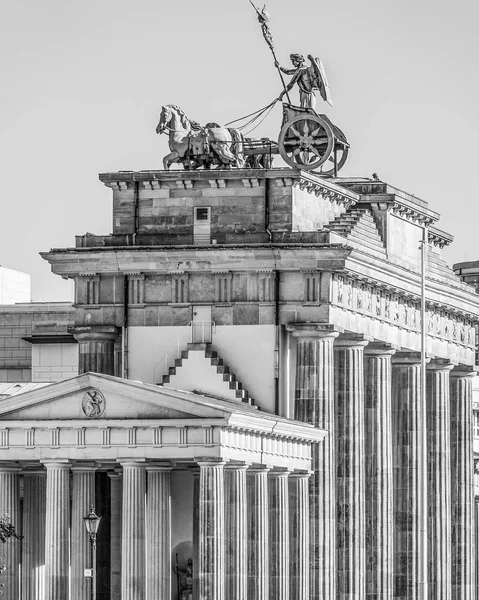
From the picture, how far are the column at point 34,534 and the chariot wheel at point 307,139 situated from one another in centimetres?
2500

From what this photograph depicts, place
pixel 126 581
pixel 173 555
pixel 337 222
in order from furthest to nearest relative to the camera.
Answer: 1. pixel 337 222
2. pixel 173 555
3. pixel 126 581

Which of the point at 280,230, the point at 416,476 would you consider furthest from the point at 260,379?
the point at 416,476

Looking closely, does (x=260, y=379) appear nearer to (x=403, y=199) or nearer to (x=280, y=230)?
(x=280, y=230)

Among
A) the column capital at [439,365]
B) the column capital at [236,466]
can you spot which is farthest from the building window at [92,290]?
the column capital at [439,365]

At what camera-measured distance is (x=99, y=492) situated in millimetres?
152875

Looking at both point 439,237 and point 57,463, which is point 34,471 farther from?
point 439,237

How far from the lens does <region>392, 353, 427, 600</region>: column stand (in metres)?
168

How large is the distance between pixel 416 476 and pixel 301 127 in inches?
834

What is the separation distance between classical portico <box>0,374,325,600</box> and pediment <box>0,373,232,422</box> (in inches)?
1.8

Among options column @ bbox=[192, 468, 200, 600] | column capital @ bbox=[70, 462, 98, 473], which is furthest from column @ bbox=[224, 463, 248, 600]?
column capital @ bbox=[70, 462, 98, 473]

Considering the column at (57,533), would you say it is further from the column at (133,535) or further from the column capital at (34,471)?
the column capital at (34,471)

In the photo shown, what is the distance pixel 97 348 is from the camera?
514ft

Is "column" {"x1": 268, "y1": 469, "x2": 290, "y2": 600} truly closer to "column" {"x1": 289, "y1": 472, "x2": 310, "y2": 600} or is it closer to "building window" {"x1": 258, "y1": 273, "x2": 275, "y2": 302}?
"column" {"x1": 289, "y1": 472, "x2": 310, "y2": 600}

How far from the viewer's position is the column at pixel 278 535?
148 meters
